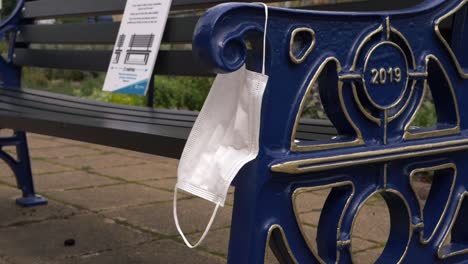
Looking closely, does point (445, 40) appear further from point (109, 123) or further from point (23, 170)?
point (23, 170)

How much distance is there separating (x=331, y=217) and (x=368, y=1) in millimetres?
720

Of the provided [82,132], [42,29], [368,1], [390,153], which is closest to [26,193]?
[42,29]

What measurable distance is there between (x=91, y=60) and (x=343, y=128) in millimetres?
1922

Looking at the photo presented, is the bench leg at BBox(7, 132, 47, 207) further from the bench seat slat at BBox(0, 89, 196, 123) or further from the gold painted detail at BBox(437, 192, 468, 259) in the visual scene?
the gold painted detail at BBox(437, 192, 468, 259)

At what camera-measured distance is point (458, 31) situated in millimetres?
1946

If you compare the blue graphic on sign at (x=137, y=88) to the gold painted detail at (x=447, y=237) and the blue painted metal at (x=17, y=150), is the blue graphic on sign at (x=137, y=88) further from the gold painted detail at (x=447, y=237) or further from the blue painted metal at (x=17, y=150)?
the gold painted detail at (x=447, y=237)

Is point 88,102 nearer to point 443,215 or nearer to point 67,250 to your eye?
point 67,250

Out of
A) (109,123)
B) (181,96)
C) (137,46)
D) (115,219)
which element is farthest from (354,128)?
(181,96)

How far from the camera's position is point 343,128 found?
173cm

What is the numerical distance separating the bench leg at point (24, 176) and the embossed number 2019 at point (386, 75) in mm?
2292

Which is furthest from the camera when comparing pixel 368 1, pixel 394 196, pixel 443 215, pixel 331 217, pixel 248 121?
pixel 368 1

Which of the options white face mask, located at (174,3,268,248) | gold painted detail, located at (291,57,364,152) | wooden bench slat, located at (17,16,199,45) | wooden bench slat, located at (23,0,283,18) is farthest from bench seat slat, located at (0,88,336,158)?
wooden bench slat, located at (23,0,283,18)

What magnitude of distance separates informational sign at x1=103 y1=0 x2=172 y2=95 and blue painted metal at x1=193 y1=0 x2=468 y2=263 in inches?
50.1

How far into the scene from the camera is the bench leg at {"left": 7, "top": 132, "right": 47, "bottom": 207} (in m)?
3.67
